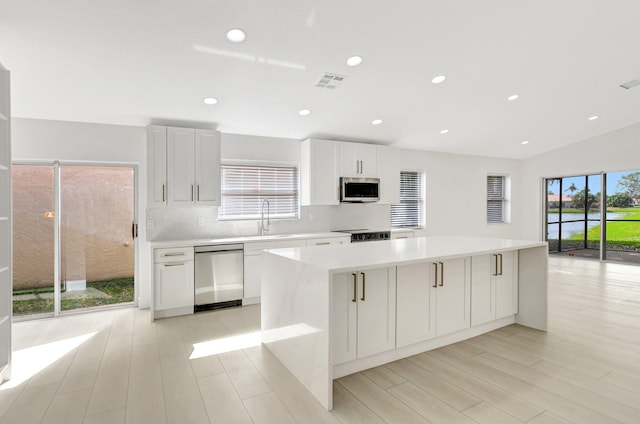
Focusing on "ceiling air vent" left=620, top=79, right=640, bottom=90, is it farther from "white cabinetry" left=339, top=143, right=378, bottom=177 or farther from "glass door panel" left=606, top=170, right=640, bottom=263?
"white cabinetry" left=339, top=143, right=378, bottom=177

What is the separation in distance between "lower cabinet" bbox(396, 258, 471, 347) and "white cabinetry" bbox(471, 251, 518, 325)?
0.40 feet

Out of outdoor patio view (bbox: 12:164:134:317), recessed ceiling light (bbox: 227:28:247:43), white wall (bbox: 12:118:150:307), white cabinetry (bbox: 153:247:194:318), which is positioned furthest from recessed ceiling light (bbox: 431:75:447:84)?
outdoor patio view (bbox: 12:164:134:317)

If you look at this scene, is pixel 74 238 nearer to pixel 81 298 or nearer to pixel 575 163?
pixel 81 298

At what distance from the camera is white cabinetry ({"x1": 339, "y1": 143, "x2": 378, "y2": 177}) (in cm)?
547

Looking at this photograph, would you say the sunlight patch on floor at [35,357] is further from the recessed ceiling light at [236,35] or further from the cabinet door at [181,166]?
the recessed ceiling light at [236,35]

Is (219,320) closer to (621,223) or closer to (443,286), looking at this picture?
(443,286)

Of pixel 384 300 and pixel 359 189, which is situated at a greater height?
pixel 359 189

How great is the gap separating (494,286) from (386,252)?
4.38 feet

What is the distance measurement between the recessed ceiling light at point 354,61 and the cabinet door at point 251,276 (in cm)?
259

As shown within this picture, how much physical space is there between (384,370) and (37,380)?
256cm

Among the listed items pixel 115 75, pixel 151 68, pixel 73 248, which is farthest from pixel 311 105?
pixel 73 248

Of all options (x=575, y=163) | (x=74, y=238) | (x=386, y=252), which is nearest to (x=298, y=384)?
(x=386, y=252)

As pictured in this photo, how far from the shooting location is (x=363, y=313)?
8.34ft

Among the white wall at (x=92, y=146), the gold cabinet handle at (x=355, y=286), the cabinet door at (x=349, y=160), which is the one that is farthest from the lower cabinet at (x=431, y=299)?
the white wall at (x=92, y=146)
